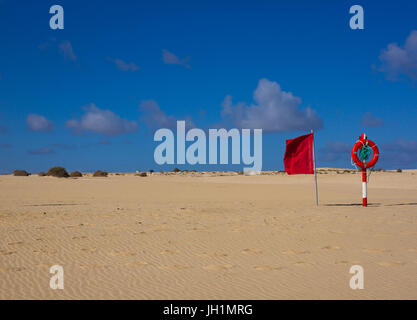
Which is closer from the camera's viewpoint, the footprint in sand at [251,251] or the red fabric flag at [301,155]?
the footprint in sand at [251,251]

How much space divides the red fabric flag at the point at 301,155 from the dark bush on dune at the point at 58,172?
45739 millimetres

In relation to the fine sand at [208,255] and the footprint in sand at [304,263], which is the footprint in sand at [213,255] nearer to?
the fine sand at [208,255]

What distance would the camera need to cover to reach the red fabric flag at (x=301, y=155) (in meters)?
17.7

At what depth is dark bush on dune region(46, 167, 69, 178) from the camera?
55.9m

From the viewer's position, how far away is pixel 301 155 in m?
17.8

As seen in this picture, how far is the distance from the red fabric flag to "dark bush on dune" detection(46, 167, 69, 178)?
1801 inches

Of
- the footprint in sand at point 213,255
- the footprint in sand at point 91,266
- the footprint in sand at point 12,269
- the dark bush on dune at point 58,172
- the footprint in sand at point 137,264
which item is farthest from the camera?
the dark bush on dune at point 58,172

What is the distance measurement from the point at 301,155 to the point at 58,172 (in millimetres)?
46618

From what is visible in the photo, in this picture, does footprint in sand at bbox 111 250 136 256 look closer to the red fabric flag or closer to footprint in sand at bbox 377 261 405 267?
footprint in sand at bbox 377 261 405 267

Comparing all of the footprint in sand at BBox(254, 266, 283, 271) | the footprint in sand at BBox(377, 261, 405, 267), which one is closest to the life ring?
the footprint in sand at BBox(377, 261, 405, 267)

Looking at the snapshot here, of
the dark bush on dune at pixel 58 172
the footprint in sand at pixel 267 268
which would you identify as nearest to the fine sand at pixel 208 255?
the footprint in sand at pixel 267 268

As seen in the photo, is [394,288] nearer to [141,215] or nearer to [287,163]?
[141,215]

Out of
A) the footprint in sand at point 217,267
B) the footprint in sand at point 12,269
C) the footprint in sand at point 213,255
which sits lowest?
the footprint in sand at point 217,267

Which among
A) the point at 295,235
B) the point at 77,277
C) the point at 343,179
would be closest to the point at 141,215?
the point at 295,235
